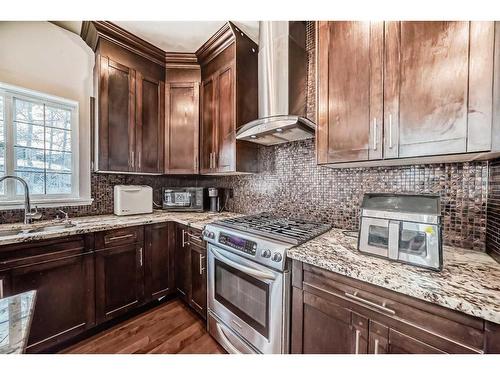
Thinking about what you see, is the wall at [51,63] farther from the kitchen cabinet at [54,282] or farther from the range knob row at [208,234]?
the range knob row at [208,234]

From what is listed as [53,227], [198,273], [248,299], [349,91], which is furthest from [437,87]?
[53,227]

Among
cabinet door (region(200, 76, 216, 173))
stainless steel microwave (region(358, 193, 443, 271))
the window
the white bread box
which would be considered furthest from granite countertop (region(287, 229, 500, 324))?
the window

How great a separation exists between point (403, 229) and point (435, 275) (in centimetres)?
20

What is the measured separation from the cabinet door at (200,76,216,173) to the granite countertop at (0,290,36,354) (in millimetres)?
1610

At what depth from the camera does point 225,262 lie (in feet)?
4.57

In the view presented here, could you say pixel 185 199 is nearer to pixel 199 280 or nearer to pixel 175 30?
pixel 199 280

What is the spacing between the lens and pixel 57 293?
140cm

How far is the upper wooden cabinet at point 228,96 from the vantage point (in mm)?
1849

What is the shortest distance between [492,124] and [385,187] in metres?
0.60

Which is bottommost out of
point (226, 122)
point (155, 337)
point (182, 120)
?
point (155, 337)

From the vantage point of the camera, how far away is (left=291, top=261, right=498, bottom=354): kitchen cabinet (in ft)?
2.12

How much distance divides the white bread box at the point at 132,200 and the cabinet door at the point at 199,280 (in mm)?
811

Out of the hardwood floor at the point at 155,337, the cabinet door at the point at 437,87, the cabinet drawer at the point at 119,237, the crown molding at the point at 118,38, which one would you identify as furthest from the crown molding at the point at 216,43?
the hardwood floor at the point at 155,337
